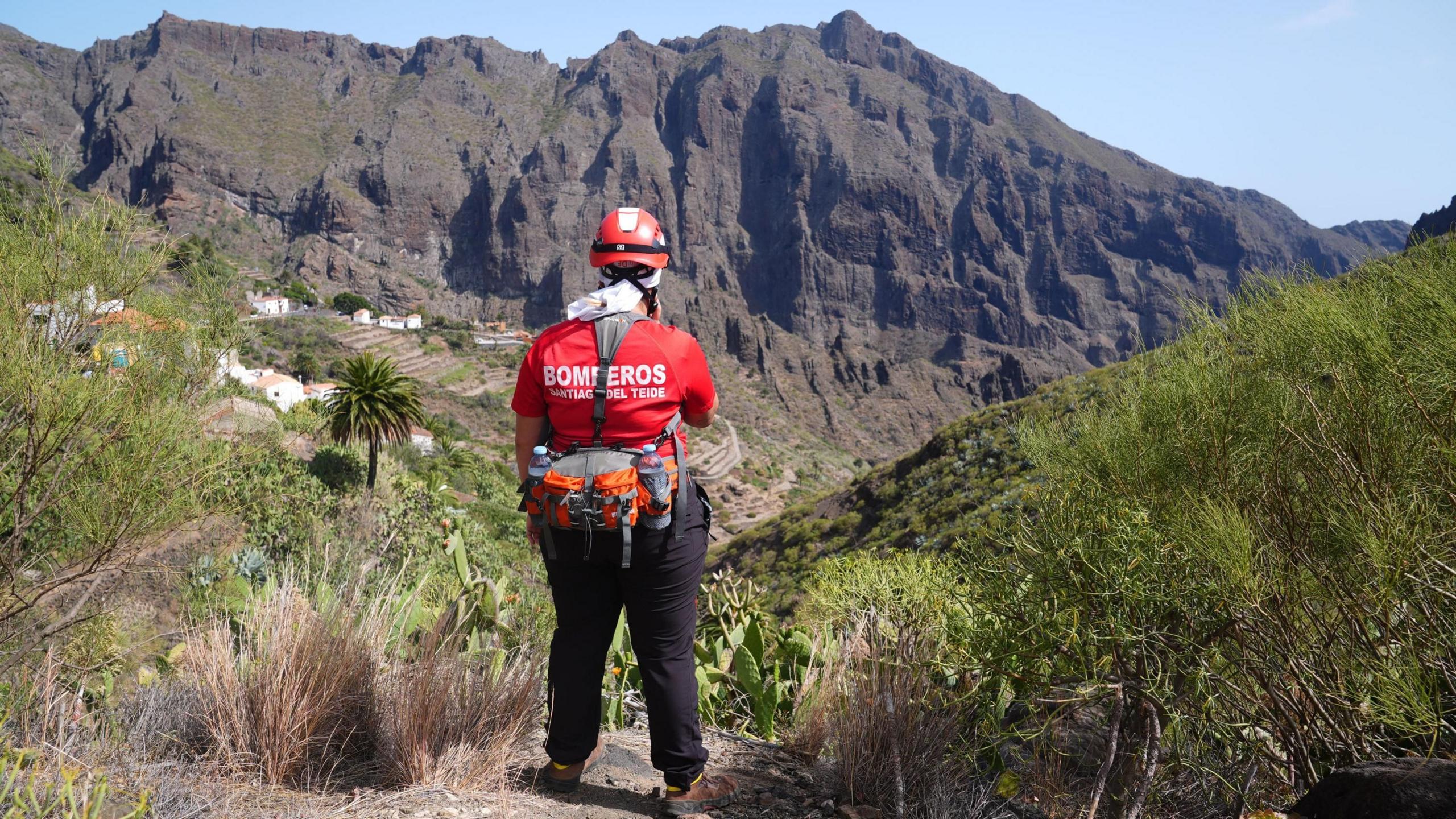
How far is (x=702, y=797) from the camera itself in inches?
120

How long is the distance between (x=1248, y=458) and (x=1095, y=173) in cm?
21713

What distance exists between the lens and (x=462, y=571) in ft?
16.0

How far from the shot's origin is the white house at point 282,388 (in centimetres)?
3553

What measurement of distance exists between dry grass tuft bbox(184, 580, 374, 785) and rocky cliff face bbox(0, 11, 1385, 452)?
4693 inches

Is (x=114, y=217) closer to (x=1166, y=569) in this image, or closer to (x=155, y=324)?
(x=155, y=324)

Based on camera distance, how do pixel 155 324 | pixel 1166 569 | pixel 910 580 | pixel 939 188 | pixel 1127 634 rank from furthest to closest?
pixel 939 188 → pixel 155 324 → pixel 910 580 → pixel 1166 569 → pixel 1127 634

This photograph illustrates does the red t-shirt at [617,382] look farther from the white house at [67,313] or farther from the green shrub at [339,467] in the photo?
the green shrub at [339,467]

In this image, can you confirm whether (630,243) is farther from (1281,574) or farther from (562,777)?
(1281,574)

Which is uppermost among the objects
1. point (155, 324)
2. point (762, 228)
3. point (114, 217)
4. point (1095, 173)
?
point (1095, 173)

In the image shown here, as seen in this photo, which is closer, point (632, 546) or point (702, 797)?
point (632, 546)

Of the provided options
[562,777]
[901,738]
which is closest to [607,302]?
[562,777]

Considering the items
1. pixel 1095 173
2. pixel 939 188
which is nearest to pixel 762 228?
pixel 939 188

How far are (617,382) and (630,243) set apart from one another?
56cm

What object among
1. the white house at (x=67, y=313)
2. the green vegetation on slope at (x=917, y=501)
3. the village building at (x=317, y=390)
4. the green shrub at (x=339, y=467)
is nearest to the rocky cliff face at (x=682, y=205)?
the village building at (x=317, y=390)
